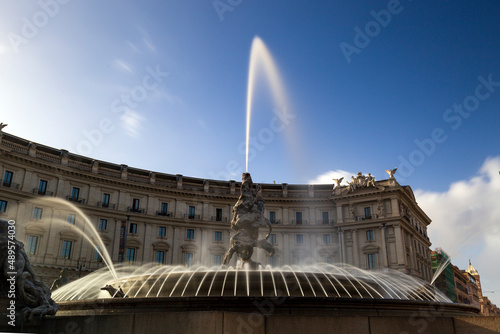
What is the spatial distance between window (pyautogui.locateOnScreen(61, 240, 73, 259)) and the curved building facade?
0.34 ft

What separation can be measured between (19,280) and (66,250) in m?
41.2

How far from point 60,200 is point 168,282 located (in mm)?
38918

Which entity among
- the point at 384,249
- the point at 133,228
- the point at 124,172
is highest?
the point at 124,172

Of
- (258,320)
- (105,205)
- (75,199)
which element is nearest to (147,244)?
(105,205)

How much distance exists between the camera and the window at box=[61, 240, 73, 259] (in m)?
44.2

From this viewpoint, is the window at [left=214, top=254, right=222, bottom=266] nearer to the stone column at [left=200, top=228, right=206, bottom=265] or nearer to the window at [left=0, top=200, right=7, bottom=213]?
the stone column at [left=200, top=228, right=206, bottom=265]

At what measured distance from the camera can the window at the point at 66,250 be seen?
145 ft

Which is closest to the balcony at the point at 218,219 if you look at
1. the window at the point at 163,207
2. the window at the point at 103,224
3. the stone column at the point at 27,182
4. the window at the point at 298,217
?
the window at the point at 163,207

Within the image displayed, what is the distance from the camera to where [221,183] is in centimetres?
5750

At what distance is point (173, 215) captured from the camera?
173 feet

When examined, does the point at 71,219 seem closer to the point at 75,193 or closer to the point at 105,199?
the point at 75,193

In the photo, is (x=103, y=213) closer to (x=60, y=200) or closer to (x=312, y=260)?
(x=60, y=200)

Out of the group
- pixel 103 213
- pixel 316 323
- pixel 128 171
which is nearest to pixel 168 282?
pixel 316 323

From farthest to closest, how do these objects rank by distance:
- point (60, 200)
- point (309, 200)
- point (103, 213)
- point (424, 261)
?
point (424, 261) → point (309, 200) → point (103, 213) → point (60, 200)
